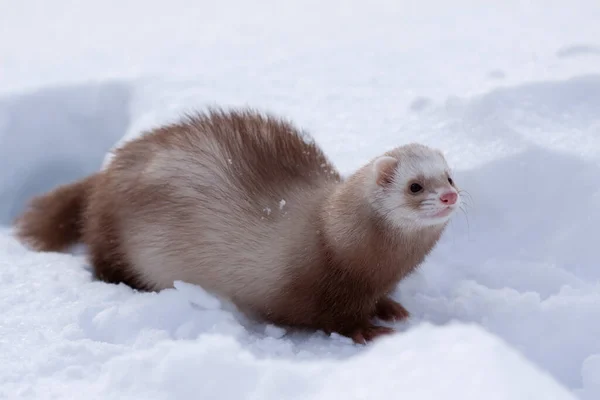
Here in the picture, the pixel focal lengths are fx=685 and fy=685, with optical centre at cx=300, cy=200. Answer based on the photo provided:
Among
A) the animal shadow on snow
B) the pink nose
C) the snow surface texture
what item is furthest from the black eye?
the animal shadow on snow

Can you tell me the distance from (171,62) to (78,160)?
1037 millimetres

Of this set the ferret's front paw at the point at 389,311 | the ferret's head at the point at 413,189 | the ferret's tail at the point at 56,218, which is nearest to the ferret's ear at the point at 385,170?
the ferret's head at the point at 413,189

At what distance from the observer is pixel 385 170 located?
8.02ft

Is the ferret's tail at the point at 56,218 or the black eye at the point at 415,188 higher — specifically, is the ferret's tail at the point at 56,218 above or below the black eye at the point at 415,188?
below

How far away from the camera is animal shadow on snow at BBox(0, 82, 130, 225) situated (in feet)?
13.0

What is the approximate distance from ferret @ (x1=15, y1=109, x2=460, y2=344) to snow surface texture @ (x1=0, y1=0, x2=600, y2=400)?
0.47ft

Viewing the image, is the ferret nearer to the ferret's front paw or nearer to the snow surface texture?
the ferret's front paw

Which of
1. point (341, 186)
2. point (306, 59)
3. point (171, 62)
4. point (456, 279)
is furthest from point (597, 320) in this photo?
point (171, 62)

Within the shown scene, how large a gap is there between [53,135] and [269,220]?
2.01 m

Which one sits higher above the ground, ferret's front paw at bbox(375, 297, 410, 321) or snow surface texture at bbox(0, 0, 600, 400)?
snow surface texture at bbox(0, 0, 600, 400)

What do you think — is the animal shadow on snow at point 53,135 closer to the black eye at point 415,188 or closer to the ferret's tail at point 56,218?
the ferret's tail at point 56,218

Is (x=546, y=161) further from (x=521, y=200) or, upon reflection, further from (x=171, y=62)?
(x=171, y=62)

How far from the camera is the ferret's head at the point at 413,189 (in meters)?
2.35

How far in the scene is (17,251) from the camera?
308 centimetres
